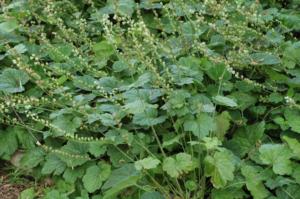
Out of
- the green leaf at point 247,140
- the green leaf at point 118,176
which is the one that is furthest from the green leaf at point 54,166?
the green leaf at point 247,140

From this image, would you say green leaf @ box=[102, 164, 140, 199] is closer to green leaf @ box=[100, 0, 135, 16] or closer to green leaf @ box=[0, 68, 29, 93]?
green leaf @ box=[0, 68, 29, 93]

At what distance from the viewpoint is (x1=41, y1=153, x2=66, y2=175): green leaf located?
312 cm

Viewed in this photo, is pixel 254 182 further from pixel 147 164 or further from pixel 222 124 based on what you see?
pixel 147 164

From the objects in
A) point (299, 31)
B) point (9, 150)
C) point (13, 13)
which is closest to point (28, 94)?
point (9, 150)

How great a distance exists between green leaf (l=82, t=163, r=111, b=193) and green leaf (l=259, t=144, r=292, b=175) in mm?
898

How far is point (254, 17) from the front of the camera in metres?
3.32

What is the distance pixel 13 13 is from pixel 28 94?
91cm

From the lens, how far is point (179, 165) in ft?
8.77

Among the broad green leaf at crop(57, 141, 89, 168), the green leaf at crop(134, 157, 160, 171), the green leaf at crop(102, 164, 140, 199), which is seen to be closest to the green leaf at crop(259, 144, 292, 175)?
the green leaf at crop(134, 157, 160, 171)

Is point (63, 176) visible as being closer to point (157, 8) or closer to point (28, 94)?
point (28, 94)

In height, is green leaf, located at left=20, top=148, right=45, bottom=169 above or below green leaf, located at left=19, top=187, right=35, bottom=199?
above

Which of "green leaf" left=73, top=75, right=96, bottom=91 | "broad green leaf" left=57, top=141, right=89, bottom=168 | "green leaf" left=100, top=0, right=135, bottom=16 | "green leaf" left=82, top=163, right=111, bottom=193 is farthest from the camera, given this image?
"green leaf" left=100, top=0, right=135, bottom=16

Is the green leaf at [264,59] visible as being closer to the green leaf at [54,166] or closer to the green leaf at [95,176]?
the green leaf at [95,176]

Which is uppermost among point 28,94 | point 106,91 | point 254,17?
point 254,17
